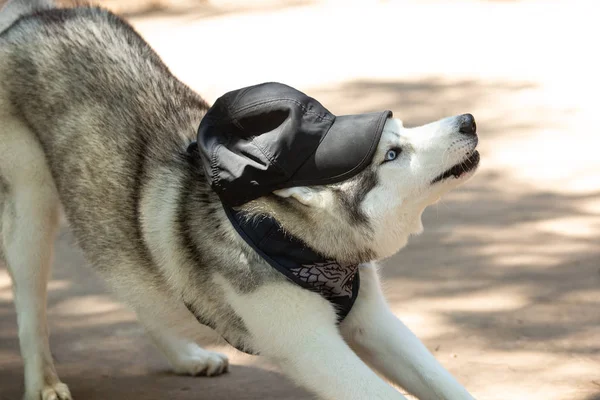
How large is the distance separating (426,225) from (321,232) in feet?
8.12

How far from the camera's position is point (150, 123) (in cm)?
405

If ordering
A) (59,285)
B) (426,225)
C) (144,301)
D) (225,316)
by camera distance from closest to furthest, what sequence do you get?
(225,316), (144,301), (59,285), (426,225)

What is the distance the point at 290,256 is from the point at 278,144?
0.41 meters

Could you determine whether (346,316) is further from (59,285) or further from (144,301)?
(59,285)

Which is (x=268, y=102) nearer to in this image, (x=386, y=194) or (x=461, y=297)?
(x=386, y=194)

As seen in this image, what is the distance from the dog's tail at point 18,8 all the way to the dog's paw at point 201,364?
167 centimetres

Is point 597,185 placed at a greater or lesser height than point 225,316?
greater

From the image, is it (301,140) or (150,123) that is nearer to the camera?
(301,140)

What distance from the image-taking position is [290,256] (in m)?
3.58

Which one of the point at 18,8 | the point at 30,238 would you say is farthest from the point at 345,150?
the point at 18,8

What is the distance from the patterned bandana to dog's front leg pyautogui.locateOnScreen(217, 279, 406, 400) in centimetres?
4

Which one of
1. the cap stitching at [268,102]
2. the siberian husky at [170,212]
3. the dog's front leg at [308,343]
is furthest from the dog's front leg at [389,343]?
the cap stitching at [268,102]

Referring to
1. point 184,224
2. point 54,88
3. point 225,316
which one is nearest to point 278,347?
point 225,316

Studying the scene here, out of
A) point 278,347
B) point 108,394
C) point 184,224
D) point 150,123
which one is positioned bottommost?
point 108,394
